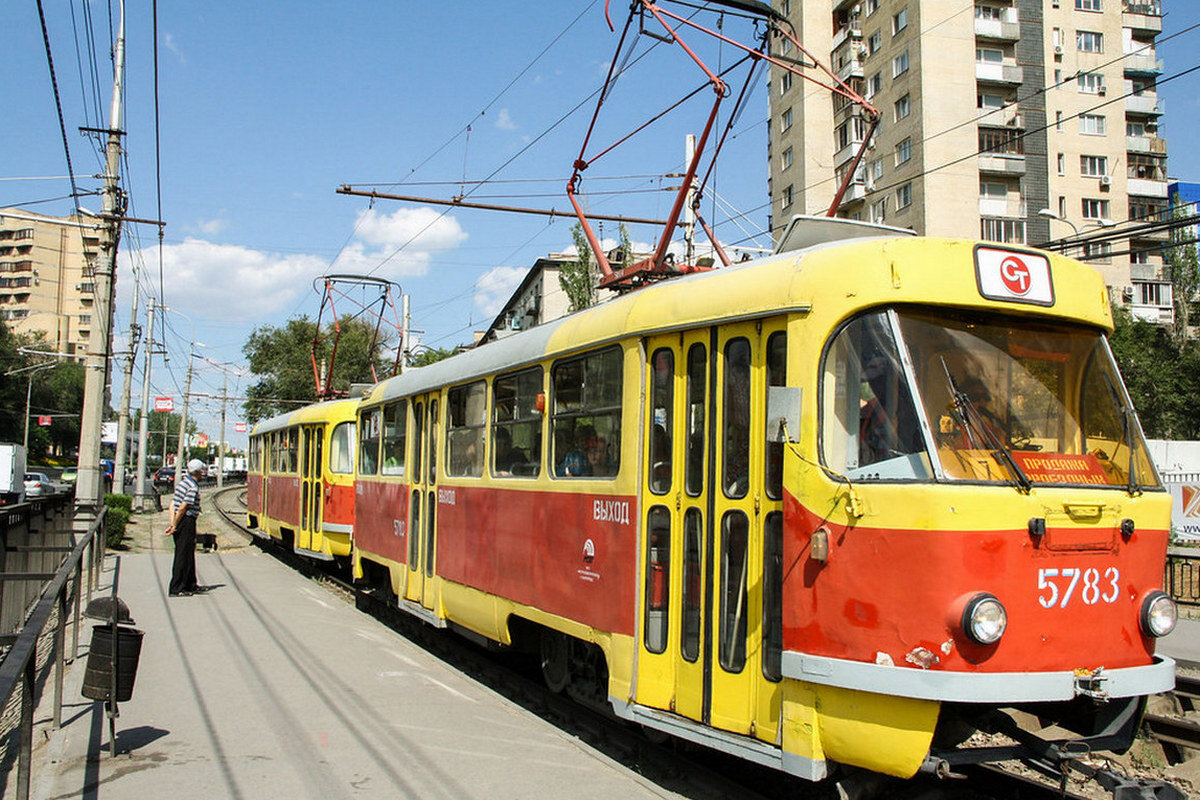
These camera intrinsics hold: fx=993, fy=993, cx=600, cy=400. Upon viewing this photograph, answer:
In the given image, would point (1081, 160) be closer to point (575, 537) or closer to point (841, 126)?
point (841, 126)

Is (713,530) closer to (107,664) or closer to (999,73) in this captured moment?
(107,664)

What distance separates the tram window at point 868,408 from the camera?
473 cm

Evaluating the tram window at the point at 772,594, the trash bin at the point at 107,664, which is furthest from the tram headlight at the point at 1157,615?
the trash bin at the point at 107,664

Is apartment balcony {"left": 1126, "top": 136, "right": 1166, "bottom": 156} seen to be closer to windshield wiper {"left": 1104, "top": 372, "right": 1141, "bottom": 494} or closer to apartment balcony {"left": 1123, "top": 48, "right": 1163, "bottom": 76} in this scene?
apartment balcony {"left": 1123, "top": 48, "right": 1163, "bottom": 76}

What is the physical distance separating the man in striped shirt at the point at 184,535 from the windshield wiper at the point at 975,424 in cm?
1137

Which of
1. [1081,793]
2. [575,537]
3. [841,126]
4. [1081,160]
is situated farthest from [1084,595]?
[1081,160]

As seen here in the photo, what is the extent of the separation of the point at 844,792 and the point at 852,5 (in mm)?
44604

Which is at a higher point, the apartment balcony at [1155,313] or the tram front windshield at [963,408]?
the apartment balcony at [1155,313]

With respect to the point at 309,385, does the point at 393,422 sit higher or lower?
lower

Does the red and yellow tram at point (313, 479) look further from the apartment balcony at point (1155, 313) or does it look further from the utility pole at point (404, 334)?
the apartment balcony at point (1155, 313)

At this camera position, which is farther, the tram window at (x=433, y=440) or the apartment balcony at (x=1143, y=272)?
the apartment balcony at (x=1143, y=272)

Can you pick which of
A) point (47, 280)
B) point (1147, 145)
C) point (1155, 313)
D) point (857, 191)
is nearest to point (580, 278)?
point (857, 191)

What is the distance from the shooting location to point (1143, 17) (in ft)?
160

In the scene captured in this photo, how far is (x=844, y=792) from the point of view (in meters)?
4.82
